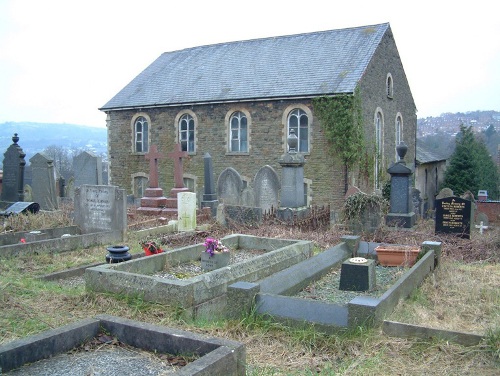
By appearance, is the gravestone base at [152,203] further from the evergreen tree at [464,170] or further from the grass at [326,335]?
the evergreen tree at [464,170]

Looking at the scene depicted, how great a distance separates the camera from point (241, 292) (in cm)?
573

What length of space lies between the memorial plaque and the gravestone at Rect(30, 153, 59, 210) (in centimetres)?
1120

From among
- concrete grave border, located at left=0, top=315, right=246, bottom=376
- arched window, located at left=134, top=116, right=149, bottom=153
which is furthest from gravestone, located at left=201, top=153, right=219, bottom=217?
concrete grave border, located at left=0, top=315, right=246, bottom=376

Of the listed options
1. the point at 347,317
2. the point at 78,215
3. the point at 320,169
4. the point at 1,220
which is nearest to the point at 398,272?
the point at 347,317

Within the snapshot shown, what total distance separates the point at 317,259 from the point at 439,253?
2274 millimetres

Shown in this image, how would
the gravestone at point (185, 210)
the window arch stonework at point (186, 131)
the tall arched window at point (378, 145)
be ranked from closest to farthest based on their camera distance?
the gravestone at point (185, 210), the tall arched window at point (378, 145), the window arch stonework at point (186, 131)

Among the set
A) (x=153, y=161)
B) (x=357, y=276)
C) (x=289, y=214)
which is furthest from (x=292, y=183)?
(x=357, y=276)

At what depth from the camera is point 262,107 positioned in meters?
21.7

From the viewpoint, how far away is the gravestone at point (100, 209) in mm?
10977

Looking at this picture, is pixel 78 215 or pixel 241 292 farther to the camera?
pixel 78 215

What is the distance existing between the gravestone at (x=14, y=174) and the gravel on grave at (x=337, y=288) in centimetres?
1104

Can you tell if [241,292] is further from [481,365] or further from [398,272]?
[398,272]

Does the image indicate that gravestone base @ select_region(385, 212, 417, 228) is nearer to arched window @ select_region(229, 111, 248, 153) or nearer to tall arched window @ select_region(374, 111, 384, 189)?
tall arched window @ select_region(374, 111, 384, 189)

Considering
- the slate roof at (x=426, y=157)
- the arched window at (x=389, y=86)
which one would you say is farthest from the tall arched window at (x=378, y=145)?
the slate roof at (x=426, y=157)
